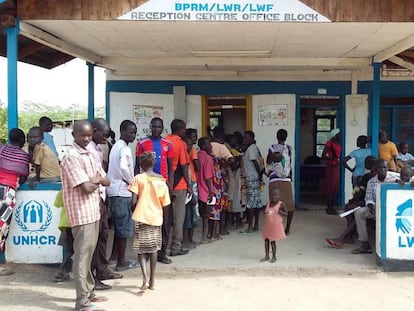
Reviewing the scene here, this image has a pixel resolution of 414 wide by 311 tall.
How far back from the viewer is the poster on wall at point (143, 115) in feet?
30.8

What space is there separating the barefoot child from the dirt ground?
14.4 inches

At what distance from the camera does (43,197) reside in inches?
224

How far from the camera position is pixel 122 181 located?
17.1 feet

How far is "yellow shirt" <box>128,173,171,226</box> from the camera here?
15.8 ft

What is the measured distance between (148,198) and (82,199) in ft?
2.54

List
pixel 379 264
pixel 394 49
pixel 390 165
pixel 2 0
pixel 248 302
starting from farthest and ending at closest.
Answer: pixel 390 165 < pixel 394 49 < pixel 379 264 < pixel 2 0 < pixel 248 302

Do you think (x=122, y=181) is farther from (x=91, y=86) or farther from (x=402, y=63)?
(x=402, y=63)

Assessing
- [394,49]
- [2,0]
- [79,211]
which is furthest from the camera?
[394,49]

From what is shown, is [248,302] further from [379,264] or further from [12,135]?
[12,135]

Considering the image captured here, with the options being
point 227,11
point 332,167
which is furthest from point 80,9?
point 332,167

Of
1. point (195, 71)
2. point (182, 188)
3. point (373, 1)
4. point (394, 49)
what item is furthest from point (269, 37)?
point (195, 71)

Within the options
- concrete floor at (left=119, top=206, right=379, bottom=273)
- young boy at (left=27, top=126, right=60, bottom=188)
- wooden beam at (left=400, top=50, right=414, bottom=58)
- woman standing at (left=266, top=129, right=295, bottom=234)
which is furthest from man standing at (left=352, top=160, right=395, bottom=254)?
young boy at (left=27, top=126, right=60, bottom=188)

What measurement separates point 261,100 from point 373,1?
4.10 metres

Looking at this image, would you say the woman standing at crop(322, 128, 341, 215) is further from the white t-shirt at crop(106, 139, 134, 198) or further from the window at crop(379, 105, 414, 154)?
the white t-shirt at crop(106, 139, 134, 198)
